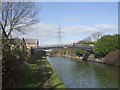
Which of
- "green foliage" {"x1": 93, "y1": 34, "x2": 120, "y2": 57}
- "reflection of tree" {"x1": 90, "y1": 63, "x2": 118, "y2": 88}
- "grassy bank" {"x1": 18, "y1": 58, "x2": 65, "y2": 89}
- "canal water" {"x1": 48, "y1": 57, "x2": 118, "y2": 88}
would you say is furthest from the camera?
"green foliage" {"x1": 93, "y1": 34, "x2": 120, "y2": 57}

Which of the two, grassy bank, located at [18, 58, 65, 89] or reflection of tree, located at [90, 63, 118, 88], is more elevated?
grassy bank, located at [18, 58, 65, 89]

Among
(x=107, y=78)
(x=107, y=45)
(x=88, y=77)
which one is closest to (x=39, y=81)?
(x=88, y=77)

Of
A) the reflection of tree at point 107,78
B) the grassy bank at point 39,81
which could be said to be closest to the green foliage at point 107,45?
the reflection of tree at point 107,78

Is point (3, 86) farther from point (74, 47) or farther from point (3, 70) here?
point (74, 47)

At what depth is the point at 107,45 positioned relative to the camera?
2189 inches

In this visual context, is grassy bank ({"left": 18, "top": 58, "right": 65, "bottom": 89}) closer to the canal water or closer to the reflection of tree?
the canal water

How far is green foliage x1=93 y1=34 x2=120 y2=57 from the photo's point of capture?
177 feet

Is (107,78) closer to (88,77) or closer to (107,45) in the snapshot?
(88,77)

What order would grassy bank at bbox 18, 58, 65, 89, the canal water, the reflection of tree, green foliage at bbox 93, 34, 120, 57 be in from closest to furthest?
1. grassy bank at bbox 18, 58, 65, 89
2. the canal water
3. the reflection of tree
4. green foliage at bbox 93, 34, 120, 57

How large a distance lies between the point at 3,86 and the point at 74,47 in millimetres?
59363

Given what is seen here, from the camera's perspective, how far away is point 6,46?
14430 mm

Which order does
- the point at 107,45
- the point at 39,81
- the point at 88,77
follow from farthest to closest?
the point at 107,45
the point at 88,77
the point at 39,81

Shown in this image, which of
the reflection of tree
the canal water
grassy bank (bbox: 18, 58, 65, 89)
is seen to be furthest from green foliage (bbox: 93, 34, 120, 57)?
grassy bank (bbox: 18, 58, 65, 89)

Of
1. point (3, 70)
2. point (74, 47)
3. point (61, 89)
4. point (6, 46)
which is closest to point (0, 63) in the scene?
point (3, 70)
